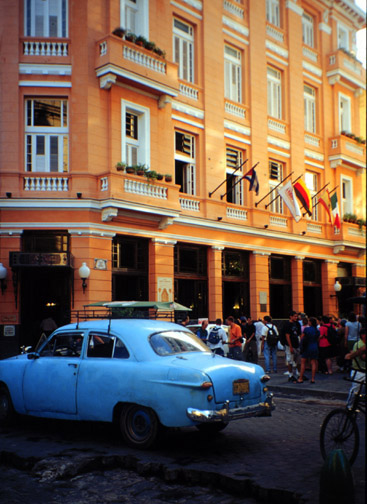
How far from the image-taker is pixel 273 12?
27.2 meters

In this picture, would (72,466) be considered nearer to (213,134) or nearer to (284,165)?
(213,134)

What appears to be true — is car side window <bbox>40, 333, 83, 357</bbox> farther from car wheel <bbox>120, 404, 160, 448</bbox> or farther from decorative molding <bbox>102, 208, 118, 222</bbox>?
decorative molding <bbox>102, 208, 118, 222</bbox>

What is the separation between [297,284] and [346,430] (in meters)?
20.5

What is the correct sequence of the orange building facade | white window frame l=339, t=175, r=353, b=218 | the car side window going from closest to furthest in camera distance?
the car side window, the orange building facade, white window frame l=339, t=175, r=353, b=218

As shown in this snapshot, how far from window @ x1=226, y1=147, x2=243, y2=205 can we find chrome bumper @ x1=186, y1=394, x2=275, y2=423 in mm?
16554

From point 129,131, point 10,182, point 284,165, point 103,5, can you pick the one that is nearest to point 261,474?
point 10,182

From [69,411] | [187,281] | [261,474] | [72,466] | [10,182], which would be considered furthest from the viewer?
[187,281]

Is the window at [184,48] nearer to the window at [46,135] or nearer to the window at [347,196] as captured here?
the window at [46,135]

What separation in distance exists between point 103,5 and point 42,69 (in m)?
3.20

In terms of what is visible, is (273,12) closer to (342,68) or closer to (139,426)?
(342,68)

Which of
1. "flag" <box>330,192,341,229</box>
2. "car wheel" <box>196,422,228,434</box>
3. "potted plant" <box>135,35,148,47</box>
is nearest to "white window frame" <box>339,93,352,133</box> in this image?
"flag" <box>330,192,341,229</box>

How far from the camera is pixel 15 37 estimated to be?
19016mm

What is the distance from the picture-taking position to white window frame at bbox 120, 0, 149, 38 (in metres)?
20.9

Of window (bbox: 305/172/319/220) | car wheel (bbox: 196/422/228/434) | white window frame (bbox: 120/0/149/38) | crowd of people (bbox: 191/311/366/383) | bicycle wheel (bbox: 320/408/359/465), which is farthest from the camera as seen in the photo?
window (bbox: 305/172/319/220)
